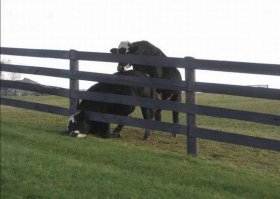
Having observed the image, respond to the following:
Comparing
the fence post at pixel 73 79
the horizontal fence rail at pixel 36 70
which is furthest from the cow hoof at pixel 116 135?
the horizontal fence rail at pixel 36 70

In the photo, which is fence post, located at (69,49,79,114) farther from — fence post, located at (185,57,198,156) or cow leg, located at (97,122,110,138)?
fence post, located at (185,57,198,156)

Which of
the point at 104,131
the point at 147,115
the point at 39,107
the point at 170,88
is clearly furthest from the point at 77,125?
the point at 170,88

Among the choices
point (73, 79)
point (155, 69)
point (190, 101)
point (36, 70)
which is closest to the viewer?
point (190, 101)

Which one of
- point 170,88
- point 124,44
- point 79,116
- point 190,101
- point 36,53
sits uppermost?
point 124,44

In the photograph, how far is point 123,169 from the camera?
735 centimetres

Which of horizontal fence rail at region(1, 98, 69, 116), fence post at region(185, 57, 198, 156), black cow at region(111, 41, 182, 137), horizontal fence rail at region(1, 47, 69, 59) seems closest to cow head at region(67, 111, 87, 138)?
horizontal fence rail at region(1, 98, 69, 116)

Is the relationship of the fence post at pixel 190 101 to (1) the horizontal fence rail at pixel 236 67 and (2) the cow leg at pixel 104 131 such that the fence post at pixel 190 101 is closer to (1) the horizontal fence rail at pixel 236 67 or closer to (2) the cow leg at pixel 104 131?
(1) the horizontal fence rail at pixel 236 67

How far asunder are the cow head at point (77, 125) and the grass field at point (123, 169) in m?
0.23

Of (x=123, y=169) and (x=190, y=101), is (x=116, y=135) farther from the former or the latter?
(x=123, y=169)

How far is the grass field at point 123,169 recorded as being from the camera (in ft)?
21.0

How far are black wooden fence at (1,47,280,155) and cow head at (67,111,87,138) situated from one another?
0.24m

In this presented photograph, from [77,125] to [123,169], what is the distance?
2905mm

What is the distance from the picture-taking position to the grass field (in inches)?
252

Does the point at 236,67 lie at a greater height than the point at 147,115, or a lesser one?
greater
